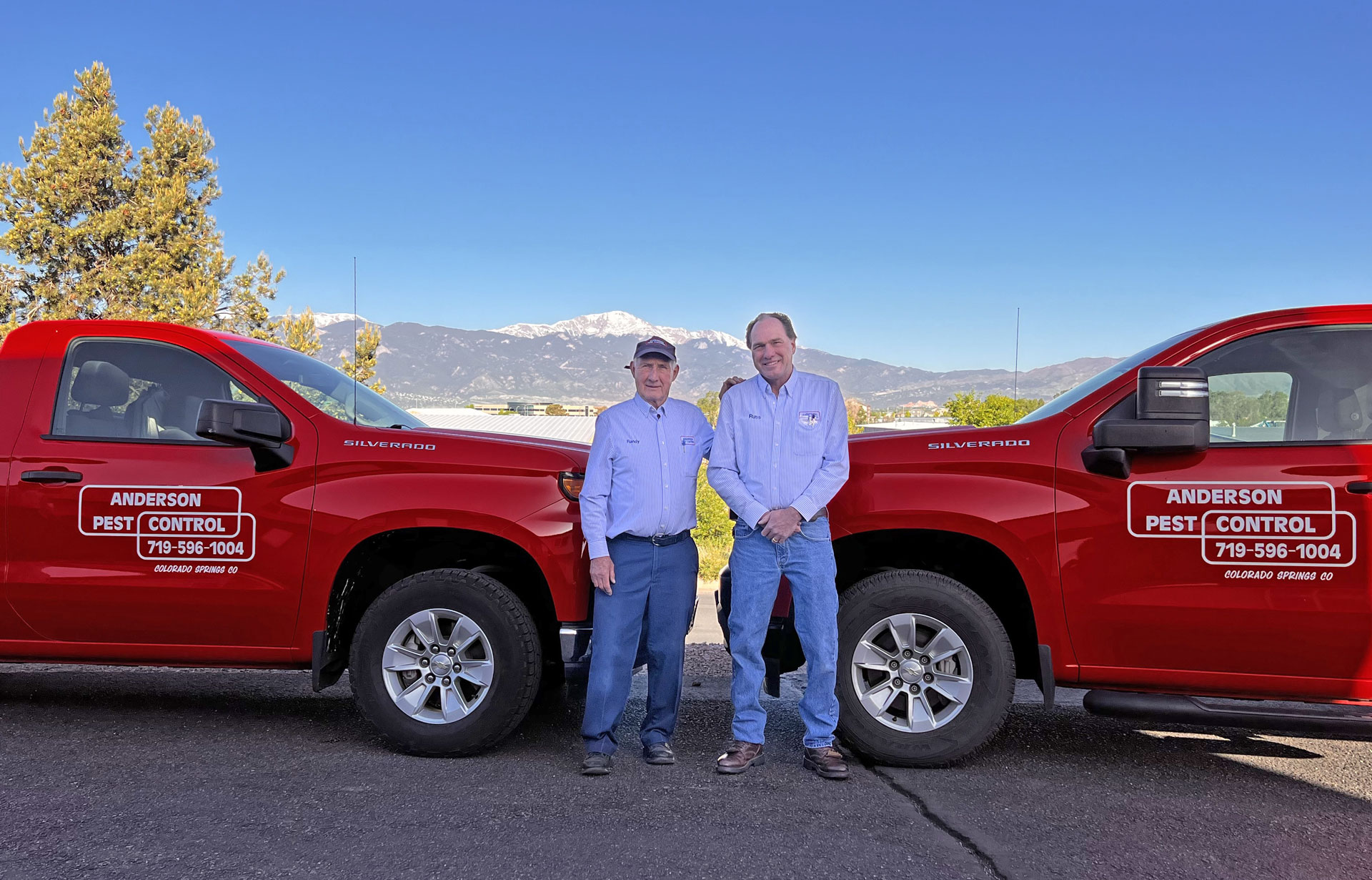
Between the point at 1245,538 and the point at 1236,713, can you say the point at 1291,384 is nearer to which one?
the point at 1245,538

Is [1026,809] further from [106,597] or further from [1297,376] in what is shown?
[106,597]

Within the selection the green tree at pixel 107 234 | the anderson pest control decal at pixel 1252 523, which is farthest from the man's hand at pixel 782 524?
the green tree at pixel 107 234

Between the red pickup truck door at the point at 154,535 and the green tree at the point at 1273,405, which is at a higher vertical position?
the green tree at the point at 1273,405

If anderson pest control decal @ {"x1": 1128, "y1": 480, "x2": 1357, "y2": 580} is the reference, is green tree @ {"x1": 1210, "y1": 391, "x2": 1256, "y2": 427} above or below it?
above

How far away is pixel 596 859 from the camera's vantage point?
3410mm

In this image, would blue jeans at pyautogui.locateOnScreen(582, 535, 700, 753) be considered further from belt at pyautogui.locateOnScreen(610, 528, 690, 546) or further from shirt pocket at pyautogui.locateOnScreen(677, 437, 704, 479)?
shirt pocket at pyautogui.locateOnScreen(677, 437, 704, 479)

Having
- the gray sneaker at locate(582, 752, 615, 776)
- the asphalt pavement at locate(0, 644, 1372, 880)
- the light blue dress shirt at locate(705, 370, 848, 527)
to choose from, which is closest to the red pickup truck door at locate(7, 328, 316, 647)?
the asphalt pavement at locate(0, 644, 1372, 880)

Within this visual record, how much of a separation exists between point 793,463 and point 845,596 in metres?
0.65

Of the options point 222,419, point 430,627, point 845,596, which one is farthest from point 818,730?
point 222,419

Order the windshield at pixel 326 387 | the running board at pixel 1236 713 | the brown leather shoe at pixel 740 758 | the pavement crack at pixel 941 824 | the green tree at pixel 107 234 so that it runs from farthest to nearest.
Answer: the green tree at pixel 107 234 → the windshield at pixel 326 387 → the brown leather shoe at pixel 740 758 → the running board at pixel 1236 713 → the pavement crack at pixel 941 824

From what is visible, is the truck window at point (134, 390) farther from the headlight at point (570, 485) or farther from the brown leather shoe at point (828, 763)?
the brown leather shoe at point (828, 763)

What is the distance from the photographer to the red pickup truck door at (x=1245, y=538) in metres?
4.00

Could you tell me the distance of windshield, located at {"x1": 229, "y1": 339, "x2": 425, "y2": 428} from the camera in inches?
193

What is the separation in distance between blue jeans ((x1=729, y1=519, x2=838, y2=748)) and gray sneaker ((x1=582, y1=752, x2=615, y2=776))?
0.58 m
